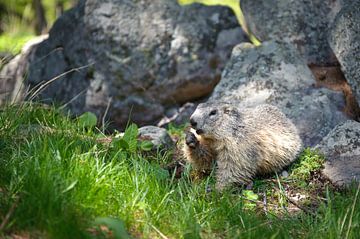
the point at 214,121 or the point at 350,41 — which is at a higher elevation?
the point at 350,41

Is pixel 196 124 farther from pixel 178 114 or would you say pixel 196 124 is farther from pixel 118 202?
pixel 178 114

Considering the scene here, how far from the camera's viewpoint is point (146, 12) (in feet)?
24.7

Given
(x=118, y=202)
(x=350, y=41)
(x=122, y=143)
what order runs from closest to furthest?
1. (x=118, y=202)
2. (x=122, y=143)
3. (x=350, y=41)

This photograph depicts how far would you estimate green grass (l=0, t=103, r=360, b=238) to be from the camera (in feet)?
10.6

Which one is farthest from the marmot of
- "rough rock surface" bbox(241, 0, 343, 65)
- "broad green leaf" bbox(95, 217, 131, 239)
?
"rough rock surface" bbox(241, 0, 343, 65)

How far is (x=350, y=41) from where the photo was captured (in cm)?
550

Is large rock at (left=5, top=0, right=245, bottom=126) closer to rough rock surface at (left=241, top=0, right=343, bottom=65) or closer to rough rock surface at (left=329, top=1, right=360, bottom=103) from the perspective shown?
rough rock surface at (left=241, top=0, right=343, bottom=65)

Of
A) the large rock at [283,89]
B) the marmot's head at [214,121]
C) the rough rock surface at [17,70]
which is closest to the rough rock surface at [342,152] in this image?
the large rock at [283,89]

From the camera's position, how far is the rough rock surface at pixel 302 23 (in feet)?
21.4

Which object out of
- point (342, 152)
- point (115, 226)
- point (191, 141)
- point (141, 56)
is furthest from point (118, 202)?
point (141, 56)

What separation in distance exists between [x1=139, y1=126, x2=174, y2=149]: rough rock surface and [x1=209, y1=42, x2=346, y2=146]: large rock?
965mm

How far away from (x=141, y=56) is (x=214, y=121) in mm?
2929

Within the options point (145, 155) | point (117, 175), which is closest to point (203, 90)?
point (145, 155)

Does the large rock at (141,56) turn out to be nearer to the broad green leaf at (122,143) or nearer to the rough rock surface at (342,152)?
the broad green leaf at (122,143)
